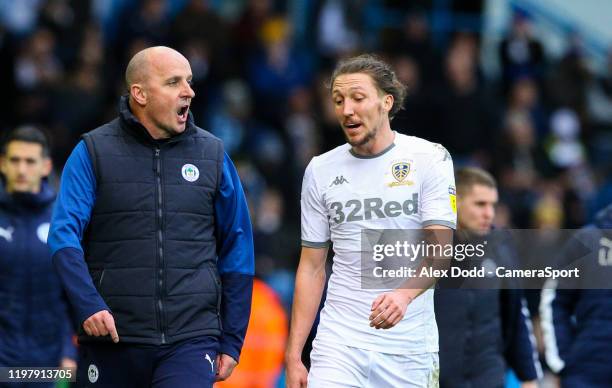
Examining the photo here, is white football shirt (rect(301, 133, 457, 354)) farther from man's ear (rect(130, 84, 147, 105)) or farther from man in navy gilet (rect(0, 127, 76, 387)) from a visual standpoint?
man in navy gilet (rect(0, 127, 76, 387))

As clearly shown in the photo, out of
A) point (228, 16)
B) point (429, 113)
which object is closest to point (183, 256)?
point (429, 113)

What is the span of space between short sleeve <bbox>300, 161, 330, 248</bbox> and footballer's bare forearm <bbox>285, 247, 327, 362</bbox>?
0.16ft

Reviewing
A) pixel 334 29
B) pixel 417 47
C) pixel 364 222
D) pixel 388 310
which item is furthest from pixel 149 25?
pixel 388 310

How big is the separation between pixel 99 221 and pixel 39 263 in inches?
70.6

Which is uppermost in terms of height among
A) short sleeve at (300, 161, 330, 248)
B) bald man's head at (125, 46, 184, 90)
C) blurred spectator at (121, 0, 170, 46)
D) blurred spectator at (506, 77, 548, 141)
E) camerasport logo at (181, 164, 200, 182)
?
blurred spectator at (121, 0, 170, 46)

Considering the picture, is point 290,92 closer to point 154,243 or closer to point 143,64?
point 143,64

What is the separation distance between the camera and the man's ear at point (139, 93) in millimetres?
6574

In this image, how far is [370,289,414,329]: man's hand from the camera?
614cm

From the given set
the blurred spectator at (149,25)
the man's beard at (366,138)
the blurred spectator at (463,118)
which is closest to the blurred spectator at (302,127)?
the blurred spectator at (463,118)

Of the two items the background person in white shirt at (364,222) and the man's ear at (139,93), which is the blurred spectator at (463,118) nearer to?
the background person in white shirt at (364,222)

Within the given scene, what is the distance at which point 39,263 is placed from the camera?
8.07 metres

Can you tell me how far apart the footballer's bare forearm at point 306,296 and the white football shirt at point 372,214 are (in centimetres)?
7

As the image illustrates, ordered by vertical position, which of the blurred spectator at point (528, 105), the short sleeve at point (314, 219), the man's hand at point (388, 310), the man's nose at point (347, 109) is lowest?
the man's hand at point (388, 310)

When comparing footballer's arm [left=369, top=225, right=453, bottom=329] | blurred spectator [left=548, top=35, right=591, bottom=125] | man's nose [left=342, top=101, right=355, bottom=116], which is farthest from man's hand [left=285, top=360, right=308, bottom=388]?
blurred spectator [left=548, top=35, right=591, bottom=125]
